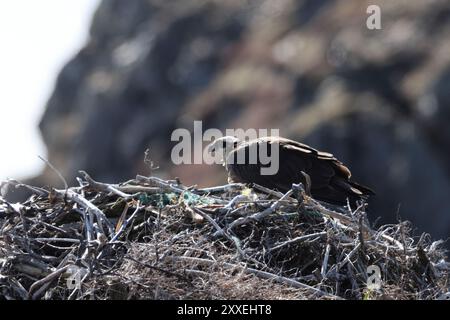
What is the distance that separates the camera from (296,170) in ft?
37.2

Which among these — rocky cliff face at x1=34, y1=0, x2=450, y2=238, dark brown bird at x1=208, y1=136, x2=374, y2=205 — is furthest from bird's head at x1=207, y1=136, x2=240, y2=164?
rocky cliff face at x1=34, y1=0, x2=450, y2=238

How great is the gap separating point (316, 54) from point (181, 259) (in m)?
37.1

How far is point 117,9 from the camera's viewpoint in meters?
64.2

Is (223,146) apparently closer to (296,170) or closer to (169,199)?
(296,170)

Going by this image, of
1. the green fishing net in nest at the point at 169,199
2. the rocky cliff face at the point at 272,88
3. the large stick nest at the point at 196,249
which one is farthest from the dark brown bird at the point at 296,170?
the rocky cliff face at the point at 272,88

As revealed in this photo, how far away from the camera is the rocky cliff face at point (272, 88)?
36.4 metres

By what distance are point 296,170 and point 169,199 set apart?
6.19 ft

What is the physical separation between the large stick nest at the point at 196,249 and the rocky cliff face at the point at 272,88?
69.5ft

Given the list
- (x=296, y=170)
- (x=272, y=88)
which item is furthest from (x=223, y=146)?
(x=272, y=88)

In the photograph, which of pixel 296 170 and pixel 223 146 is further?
pixel 223 146

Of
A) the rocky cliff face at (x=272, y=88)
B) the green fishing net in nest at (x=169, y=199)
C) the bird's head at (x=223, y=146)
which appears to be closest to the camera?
the green fishing net in nest at (x=169, y=199)

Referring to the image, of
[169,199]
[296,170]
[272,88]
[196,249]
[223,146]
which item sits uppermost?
[272,88]

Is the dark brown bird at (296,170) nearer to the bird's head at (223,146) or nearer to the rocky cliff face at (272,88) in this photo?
the bird's head at (223,146)

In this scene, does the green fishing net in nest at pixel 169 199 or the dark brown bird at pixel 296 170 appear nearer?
the green fishing net in nest at pixel 169 199
